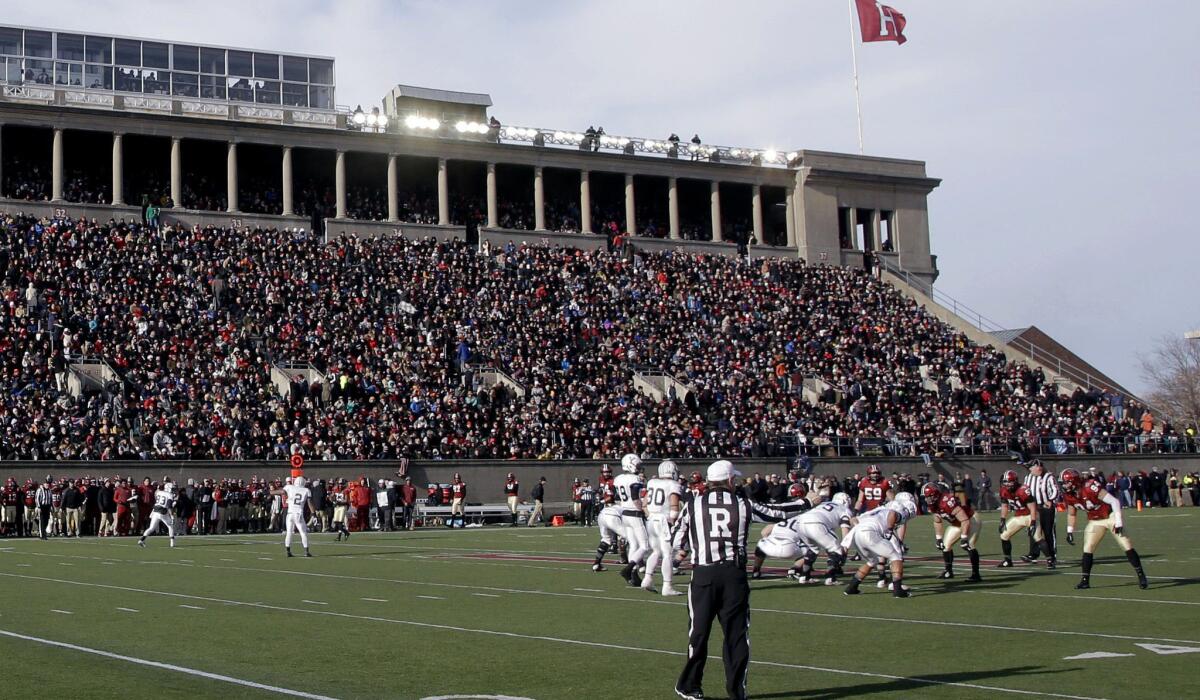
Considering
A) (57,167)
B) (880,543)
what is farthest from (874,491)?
(57,167)

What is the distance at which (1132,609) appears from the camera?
16.2 metres

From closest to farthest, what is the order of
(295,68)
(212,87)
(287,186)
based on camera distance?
1. (287,186)
2. (212,87)
3. (295,68)

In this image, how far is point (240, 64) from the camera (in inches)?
2557

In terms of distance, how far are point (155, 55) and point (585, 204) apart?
809 inches

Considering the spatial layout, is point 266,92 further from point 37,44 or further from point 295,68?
point 37,44

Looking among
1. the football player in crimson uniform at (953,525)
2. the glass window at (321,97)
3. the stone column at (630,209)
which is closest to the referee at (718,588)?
the football player in crimson uniform at (953,525)

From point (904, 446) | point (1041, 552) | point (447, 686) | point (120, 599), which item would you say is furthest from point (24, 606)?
point (904, 446)

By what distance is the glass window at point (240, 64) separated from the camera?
64625 millimetres

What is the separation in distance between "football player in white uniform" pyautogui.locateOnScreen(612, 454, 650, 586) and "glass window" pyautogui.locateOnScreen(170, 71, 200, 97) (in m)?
48.5

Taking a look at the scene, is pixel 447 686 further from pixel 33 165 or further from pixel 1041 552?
pixel 33 165

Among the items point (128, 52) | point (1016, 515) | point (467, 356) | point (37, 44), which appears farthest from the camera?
point (128, 52)

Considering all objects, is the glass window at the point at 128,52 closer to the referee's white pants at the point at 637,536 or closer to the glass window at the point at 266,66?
the glass window at the point at 266,66

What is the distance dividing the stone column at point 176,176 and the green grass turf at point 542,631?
106ft

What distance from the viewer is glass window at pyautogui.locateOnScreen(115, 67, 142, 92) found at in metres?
62.5
